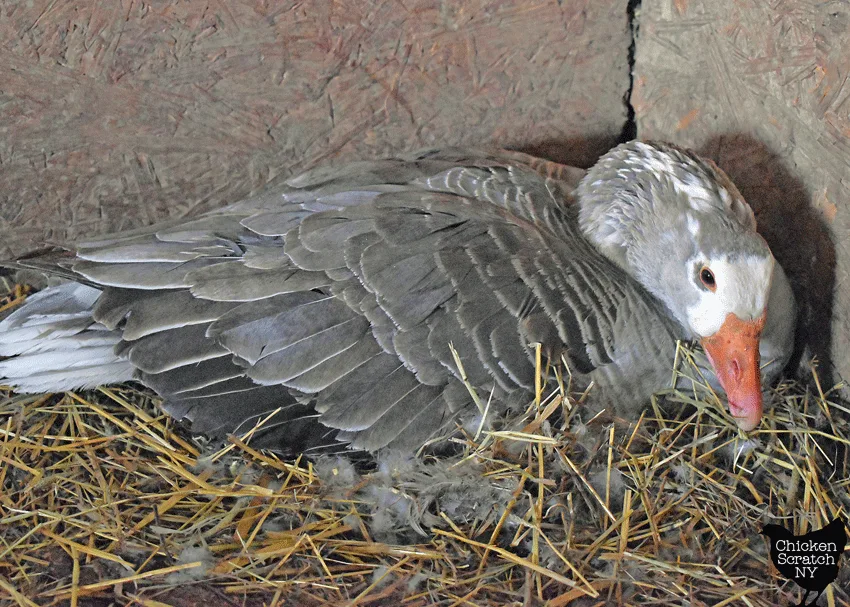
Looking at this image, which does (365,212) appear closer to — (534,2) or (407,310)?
(407,310)

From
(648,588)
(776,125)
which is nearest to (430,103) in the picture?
(776,125)

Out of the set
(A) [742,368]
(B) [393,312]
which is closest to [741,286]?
(A) [742,368]

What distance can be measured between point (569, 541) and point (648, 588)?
22 centimetres

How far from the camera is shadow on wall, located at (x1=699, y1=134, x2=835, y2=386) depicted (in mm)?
2479

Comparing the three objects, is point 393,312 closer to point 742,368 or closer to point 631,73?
point 742,368

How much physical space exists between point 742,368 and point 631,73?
137 centimetres

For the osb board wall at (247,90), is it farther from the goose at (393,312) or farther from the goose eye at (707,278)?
the goose eye at (707,278)

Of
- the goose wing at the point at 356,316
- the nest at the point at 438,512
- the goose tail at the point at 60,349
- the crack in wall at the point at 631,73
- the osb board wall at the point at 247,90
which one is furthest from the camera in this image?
the crack in wall at the point at 631,73

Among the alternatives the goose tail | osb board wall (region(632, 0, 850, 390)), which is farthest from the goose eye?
the goose tail

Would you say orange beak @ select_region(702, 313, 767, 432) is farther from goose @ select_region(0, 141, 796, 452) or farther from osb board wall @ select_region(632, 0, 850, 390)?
osb board wall @ select_region(632, 0, 850, 390)

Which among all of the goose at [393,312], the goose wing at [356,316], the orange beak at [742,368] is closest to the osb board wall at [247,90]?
the goose at [393,312]

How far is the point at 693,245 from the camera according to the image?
7.67ft

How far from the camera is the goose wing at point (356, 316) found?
220 centimetres

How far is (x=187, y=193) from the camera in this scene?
2.88 m
